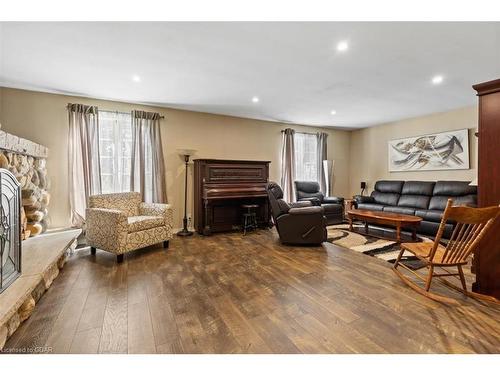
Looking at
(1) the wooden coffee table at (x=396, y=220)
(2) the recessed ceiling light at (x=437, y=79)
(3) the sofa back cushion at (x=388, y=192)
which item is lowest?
(1) the wooden coffee table at (x=396, y=220)

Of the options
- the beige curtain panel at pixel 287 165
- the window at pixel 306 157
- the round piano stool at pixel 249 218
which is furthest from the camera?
the window at pixel 306 157

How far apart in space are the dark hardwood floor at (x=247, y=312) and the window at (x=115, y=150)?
5.31ft

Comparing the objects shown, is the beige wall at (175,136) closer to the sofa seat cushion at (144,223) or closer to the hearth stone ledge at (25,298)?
the sofa seat cushion at (144,223)

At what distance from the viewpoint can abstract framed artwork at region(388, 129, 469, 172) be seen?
4.63 metres

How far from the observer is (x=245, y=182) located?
4820 mm

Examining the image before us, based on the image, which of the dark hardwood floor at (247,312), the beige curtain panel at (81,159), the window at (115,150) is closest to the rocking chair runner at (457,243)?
the dark hardwood floor at (247,312)

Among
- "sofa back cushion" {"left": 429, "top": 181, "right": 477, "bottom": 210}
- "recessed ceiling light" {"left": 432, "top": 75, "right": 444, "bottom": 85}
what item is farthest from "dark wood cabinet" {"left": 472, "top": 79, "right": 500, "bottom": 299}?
"sofa back cushion" {"left": 429, "top": 181, "right": 477, "bottom": 210}

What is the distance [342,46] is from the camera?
7.98 ft

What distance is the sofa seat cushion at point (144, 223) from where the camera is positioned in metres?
3.12

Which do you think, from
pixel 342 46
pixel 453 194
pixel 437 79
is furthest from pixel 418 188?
pixel 342 46

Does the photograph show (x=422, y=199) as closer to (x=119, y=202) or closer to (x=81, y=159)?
(x=119, y=202)

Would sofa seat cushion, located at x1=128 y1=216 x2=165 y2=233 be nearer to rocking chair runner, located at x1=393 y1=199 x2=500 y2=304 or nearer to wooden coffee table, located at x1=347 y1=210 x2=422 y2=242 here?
rocking chair runner, located at x1=393 y1=199 x2=500 y2=304
